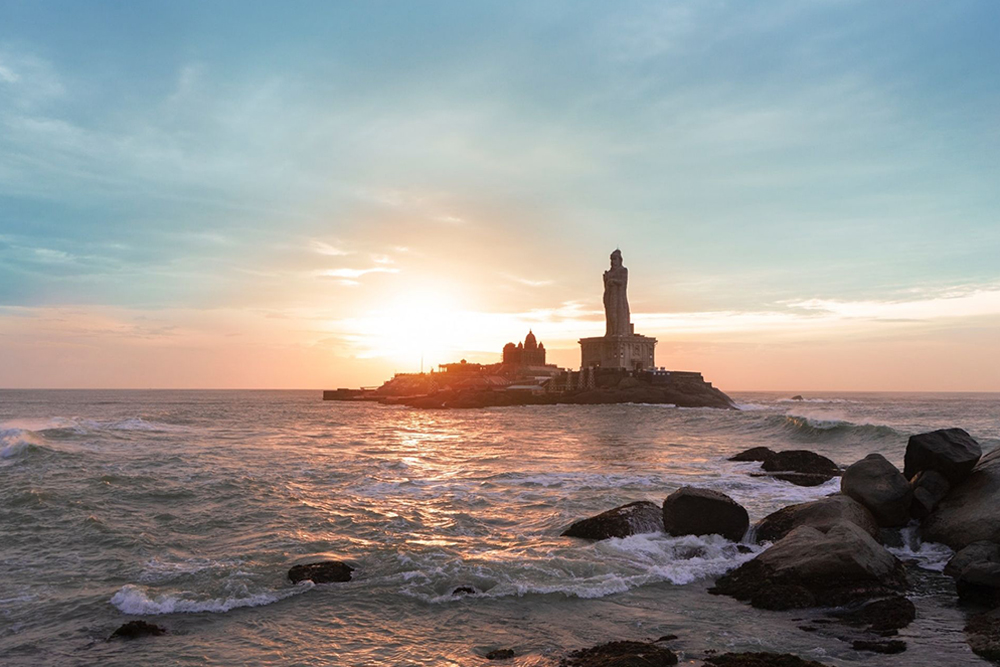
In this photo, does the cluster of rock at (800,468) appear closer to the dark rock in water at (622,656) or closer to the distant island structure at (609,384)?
the dark rock in water at (622,656)

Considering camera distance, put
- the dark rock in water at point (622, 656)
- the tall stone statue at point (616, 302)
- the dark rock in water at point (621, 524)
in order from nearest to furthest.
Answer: the dark rock in water at point (622, 656), the dark rock in water at point (621, 524), the tall stone statue at point (616, 302)

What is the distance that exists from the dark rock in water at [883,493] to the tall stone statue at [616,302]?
110 m

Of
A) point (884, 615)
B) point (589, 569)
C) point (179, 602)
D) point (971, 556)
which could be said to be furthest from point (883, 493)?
point (179, 602)

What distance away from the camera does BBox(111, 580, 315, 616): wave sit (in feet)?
36.8

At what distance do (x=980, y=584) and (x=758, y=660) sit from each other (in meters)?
5.47

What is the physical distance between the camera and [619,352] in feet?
406

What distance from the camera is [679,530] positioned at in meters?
15.3

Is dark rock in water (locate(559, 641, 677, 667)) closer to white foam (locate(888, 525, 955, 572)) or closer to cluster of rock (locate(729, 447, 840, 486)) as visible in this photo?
white foam (locate(888, 525, 955, 572))

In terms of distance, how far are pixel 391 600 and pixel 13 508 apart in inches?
547

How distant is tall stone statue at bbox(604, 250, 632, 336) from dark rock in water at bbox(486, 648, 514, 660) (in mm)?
118091

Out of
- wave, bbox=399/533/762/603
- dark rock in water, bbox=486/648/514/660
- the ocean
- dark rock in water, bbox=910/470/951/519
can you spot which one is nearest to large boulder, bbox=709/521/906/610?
the ocean

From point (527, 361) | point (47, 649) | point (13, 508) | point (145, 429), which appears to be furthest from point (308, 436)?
point (527, 361)

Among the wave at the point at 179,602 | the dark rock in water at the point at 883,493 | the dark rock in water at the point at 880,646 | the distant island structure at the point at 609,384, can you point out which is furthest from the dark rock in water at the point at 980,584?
the distant island structure at the point at 609,384

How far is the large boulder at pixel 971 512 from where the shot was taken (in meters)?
13.8
